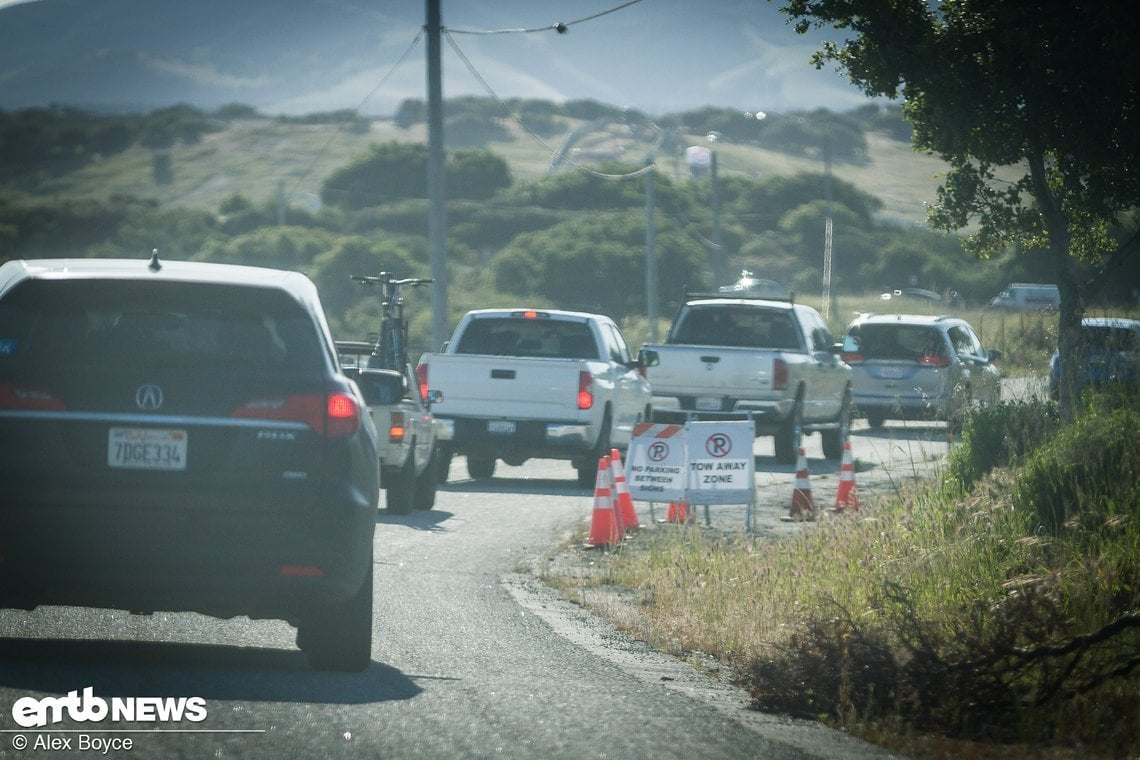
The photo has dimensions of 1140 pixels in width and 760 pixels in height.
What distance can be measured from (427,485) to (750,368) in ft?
22.3

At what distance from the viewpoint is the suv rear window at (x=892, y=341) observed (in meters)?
28.6

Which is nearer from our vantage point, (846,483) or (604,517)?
(604,517)

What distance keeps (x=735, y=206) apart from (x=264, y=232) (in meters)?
29.1

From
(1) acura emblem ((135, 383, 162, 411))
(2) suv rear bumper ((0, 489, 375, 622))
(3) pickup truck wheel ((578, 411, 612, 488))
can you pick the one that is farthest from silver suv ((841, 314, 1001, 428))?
(1) acura emblem ((135, 383, 162, 411))

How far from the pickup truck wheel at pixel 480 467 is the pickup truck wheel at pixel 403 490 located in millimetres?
5058

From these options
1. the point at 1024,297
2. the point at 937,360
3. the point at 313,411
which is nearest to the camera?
the point at 313,411

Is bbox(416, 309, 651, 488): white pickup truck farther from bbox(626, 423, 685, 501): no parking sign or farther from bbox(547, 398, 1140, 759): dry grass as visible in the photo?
bbox(547, 398, 1140, 759): dry grass

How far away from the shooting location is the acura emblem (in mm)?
7602

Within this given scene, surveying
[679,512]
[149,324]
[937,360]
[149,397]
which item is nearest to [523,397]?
[679,512]

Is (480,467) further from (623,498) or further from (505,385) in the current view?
(623,498)

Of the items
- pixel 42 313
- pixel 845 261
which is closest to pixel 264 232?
pixel 845 261

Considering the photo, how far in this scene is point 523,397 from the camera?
2000cm

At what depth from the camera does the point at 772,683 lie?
7.96 metres

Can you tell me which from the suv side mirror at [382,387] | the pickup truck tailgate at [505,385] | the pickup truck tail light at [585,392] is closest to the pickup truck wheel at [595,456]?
the pickup truck tail light at [585,392]
